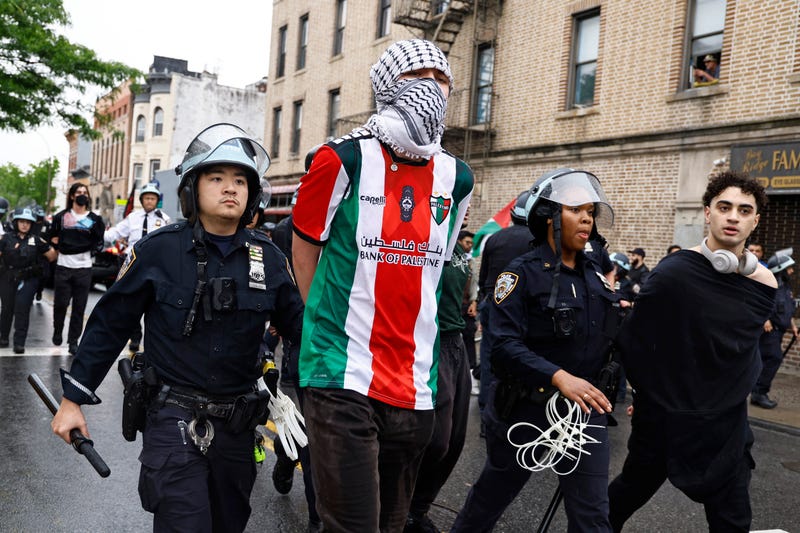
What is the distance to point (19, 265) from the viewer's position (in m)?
9.88

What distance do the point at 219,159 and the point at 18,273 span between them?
794cm

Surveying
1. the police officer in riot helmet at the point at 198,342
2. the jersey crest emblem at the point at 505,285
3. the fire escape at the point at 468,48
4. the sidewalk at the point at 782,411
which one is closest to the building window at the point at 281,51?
the fire escape at the point at 468,48

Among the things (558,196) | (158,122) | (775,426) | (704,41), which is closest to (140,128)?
(158,122)

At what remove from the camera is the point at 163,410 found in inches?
114

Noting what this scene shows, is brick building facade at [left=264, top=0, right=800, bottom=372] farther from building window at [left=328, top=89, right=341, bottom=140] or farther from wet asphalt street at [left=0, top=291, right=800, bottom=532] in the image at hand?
wet asphalt street at [left=0, top=291, right=800, bottom=532]

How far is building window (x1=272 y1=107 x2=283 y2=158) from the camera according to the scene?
29656 millimetres

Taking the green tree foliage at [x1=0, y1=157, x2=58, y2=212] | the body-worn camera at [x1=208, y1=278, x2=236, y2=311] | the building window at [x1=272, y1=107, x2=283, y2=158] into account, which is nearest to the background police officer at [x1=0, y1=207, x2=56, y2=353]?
the body-worn camera at [x1=208, y1=278, x2=236, y2=311]

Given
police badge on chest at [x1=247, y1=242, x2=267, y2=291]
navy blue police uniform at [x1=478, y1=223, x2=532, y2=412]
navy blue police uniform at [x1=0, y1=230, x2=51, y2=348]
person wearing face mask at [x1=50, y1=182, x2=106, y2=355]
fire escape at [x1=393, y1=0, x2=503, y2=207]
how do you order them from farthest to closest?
fire escape at [x1=393, y1=0, x2=503, y2=207] < navy blue police uniform at [x1=0, y1=230, x2=51, y2=348] < person wearing face mask at [x1=50, y1=182, x2=106, y2=355] < navy blue police uniform at [x1=478, y1=223, x2=532, y2=412] < police badge on chest at [x1=247, y1=242, x2=267, y2=291]

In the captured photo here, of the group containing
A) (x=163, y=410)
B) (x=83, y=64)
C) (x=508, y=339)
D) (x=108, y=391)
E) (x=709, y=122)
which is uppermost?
(x=83, y=64)

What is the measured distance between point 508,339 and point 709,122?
11364 mm

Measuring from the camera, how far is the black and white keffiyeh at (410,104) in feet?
8.84

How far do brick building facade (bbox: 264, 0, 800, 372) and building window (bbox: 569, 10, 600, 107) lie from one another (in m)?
0.03

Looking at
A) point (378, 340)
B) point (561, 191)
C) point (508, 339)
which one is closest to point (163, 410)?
point (378, 340)

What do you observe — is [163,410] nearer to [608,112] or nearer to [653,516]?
[653,516]
